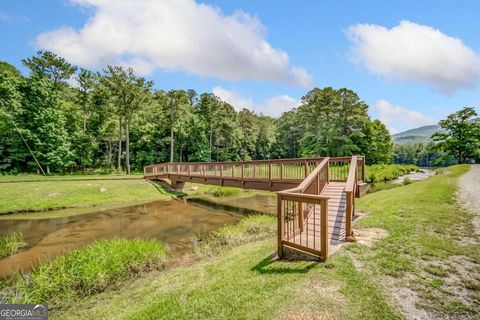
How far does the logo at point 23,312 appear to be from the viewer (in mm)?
3889

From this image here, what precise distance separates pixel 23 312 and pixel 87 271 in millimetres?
1374

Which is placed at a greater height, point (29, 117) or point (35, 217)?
point (29, 117)

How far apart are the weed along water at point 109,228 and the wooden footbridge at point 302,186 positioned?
2.72 meters

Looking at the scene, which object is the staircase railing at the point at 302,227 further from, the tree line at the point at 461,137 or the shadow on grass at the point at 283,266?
the tree line at the point at 461,137

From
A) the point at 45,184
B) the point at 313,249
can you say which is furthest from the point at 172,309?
the point at 45,184

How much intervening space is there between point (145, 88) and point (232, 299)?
28.9 m

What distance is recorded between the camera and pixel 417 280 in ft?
12.4

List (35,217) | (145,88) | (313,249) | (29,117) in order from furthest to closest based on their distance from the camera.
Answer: (145,88), (29,117), (35,217), (313,249)

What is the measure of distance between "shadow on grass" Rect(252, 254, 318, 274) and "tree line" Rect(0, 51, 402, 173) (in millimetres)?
24004

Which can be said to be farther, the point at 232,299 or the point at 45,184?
the point at 45,184

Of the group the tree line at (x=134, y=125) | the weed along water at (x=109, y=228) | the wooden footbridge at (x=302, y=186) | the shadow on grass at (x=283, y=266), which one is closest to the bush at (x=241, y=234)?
the weed along water at (x=109, y=228)

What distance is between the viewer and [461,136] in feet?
100

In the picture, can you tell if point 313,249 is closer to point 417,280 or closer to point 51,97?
point 417,280

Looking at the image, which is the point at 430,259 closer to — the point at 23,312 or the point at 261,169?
the point at 23,312
